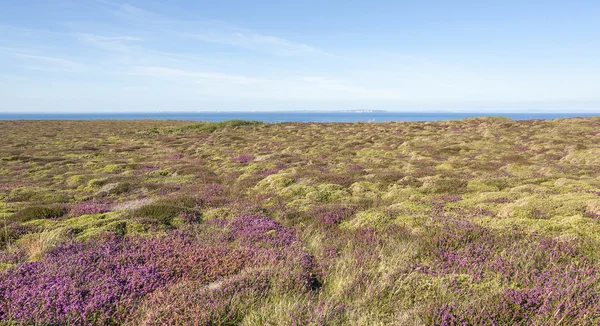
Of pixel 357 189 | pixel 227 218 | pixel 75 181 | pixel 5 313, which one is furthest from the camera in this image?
pixel 75 181

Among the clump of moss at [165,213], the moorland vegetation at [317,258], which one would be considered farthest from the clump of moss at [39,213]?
the clump of moss at [165,213]

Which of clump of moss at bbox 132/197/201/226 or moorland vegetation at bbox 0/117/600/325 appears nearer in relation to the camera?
moorland vegetation at bbox 0/117/600/325

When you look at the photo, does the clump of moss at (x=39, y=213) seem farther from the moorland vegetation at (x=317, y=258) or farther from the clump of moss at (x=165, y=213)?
the clump of moss at (x=165, y=213)

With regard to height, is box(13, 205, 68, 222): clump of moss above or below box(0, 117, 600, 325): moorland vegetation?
below

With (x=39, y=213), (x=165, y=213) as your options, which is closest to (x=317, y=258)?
(x=165, y=213)

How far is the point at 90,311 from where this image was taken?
4.88 m

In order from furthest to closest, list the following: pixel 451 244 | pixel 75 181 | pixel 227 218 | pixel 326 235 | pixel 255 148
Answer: pixel 255 148 → pixel 75 181 → pixel 227 218 → pixel 326 235 → pixel 451 244

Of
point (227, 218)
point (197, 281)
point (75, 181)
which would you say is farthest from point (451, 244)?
point (75, 181)

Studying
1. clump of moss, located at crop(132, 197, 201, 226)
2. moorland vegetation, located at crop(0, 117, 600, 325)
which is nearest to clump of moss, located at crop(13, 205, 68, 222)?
moorland vegetation, located at crop(0, 117, 600, 325)

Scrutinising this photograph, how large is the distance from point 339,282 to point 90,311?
13.1 ft

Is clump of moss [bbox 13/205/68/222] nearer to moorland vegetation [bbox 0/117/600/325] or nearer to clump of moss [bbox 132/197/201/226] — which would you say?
moorland vegetation [bbox 0/117/600/325]

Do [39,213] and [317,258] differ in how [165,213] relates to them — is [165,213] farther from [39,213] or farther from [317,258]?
[317,258]

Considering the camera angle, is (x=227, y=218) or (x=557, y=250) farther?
(x=227, y=218)

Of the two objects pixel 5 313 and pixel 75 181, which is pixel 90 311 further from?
pixel 75 181
